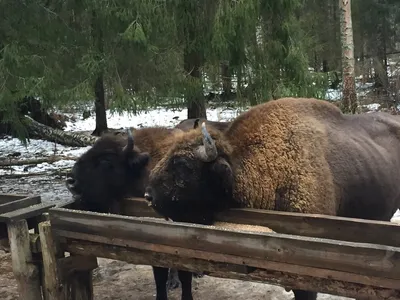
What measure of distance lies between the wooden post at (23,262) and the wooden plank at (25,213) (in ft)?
0.13

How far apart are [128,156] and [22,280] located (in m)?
1.72

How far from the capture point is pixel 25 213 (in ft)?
14.0

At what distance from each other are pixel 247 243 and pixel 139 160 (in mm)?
2427

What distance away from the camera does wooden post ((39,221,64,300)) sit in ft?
13.5

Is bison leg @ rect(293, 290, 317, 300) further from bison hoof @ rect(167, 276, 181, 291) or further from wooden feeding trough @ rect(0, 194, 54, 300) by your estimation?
wooden feeding trough @ rect(0, 194, 54, 300)

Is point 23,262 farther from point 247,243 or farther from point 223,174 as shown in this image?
point 247,243

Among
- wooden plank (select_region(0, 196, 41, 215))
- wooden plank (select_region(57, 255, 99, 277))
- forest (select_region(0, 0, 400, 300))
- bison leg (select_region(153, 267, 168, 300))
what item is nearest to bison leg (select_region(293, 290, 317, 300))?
bison leg (select_region(153, 267, 168, 300))

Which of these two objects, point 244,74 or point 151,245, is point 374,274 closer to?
point 151,245

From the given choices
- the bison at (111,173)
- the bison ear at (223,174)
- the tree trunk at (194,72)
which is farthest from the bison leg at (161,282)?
the tree trunk at (194,72)

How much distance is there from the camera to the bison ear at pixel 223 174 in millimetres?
4180

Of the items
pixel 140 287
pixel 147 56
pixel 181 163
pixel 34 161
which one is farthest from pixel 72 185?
pixel 34 161

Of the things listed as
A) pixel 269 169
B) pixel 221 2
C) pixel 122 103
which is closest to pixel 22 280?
pixel 269 169

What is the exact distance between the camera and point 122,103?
8.61 metres

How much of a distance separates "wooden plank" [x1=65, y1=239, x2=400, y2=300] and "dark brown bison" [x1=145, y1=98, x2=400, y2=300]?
540 millimetres
